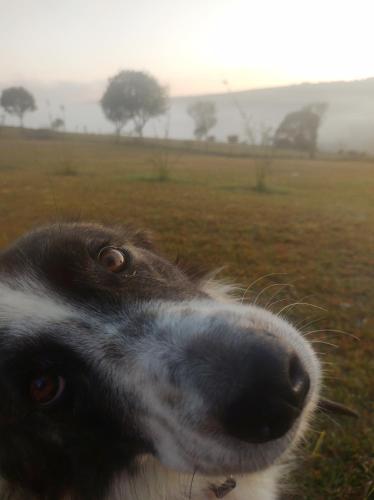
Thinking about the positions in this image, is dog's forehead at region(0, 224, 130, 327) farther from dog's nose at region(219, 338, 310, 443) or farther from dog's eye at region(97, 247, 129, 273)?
dog's nose at region(219, 338, 310, 443)

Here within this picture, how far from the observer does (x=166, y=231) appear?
16.2ft

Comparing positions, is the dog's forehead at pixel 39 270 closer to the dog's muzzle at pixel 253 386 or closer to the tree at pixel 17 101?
the dog's muzzle at pixel 253 386

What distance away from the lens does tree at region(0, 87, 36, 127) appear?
374 cm

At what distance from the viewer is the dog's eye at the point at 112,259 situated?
1963 millimetres

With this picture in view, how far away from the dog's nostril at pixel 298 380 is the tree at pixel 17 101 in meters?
3.43

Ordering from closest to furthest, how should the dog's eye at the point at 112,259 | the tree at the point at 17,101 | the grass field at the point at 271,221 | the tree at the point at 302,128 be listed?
1. the dog's eye at the point at 112,259
2. the grass field at the point at 271,221
3. the tree at the point at 17,101
4. the tree at the point at 302,128

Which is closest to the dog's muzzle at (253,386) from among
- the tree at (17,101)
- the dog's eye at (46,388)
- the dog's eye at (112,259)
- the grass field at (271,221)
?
the dog's eye at (46,388)

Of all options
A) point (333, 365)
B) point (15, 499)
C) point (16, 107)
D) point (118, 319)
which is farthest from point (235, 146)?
point (15, 499)

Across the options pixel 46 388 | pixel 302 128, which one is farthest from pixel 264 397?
pixel 302 128

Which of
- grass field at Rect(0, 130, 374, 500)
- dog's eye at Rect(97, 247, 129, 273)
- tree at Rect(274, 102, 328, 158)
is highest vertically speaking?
tree at Rect(274, 102, 328, 158)

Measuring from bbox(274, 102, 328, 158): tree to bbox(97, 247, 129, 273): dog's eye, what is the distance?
3992 millimetres

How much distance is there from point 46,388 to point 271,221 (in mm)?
4063

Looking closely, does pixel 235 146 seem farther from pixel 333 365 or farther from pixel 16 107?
pixel 333 365

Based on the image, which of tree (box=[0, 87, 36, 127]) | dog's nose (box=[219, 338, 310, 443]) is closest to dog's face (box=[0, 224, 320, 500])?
dog's nose (box=[219, 338, 310, 443])
